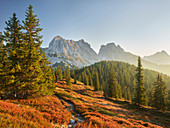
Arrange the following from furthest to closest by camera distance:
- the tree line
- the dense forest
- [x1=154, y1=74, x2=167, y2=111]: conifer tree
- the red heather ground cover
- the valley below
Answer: the dense forest → [x1=154, y1=74, x2=167, y2=111]: conifer tree → the tree line → the valley below → the red heather ground cover

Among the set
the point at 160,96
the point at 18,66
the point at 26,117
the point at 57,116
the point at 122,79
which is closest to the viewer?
the point at 26,117

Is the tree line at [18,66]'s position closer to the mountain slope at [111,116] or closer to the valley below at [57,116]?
the valley below at [57,116]

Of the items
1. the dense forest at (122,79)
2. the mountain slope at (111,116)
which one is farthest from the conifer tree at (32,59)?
the dense forest at (122,79)

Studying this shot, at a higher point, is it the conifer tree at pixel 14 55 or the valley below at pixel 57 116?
the conifer tree at pixel 14 55

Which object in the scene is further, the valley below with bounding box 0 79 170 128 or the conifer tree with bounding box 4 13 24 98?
the conifer tree with bounding box 4 13 24 98

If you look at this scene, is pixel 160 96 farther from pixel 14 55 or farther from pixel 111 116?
pixel 14 55

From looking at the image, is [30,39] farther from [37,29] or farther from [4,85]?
[4,85]

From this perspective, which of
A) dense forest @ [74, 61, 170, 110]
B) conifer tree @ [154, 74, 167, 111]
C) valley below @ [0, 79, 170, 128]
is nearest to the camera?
valley below @ [0, 79, 170, 128]

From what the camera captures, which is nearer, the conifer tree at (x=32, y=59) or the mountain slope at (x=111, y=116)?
the mountain slope at (x=111, y=116)

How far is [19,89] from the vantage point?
37.7 ft

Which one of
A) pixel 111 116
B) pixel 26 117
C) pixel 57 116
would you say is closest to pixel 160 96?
pixel 111 116

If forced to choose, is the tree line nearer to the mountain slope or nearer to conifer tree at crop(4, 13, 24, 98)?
conifer tree at crop(4, 13, 24, 98)

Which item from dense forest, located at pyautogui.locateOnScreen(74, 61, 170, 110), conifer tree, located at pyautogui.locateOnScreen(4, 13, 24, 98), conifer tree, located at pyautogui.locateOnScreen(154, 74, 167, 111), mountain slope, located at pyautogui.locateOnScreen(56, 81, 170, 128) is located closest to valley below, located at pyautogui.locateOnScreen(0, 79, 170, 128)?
mountain slope, located at pyautogui.locateOnScreen(56, 81, 170, 128)

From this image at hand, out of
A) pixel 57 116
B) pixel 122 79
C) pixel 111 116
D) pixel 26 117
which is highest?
pixel 26 117
